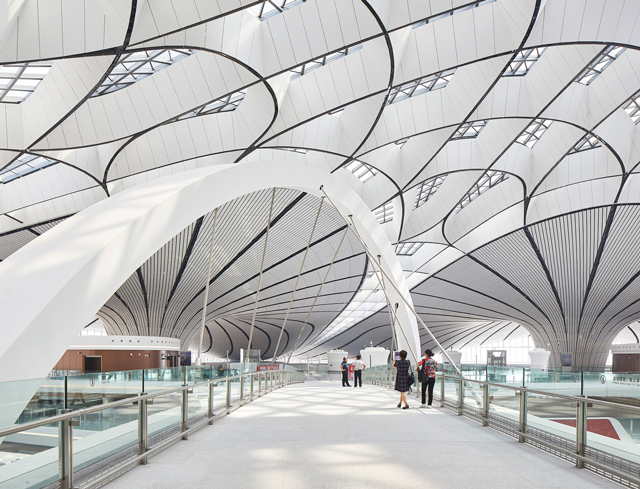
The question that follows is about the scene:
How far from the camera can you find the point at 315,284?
3600cm

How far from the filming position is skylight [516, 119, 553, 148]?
20.1m

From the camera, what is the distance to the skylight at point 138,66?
13.2m

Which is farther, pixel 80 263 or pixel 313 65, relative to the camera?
pixel 313 65

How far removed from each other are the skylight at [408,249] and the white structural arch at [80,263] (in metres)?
25.1

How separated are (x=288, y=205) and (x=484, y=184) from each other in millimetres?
10039

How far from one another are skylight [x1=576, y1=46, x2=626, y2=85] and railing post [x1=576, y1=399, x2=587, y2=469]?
1252 centimetres

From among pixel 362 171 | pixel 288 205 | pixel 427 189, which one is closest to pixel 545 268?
pixel 427 189

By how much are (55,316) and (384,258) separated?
56.9 ft

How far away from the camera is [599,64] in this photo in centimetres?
1614

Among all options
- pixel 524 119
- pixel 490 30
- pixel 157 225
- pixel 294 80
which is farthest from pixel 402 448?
pixel 524 119

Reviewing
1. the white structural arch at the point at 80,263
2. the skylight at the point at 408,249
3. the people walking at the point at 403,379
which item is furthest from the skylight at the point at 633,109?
the skylight at the point at 408,249

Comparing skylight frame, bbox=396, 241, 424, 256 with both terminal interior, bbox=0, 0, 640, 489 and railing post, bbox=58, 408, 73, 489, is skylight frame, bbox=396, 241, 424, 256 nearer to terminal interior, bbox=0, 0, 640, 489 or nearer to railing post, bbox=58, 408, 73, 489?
terminal interior, bbox=0, 0, 640, 489

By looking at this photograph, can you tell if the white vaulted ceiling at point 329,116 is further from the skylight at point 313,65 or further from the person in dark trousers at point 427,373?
the person in dark trousers at point 427,373

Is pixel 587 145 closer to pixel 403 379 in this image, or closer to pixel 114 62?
pixel 403 379
